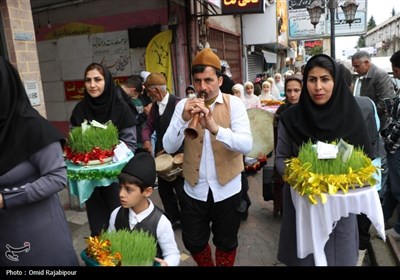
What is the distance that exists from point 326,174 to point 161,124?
2280 millimetres

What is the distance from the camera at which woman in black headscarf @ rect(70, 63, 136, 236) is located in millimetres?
3043

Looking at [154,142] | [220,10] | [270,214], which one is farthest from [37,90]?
[220,10]

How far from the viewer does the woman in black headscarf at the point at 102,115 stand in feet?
9.98

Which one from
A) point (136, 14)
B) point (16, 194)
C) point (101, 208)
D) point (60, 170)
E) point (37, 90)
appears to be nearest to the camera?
point (16, 194)

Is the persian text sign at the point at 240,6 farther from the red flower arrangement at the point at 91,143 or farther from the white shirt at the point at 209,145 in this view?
the white shirt at the point at 209,145

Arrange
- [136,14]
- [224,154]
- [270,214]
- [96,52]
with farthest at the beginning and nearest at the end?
[96,52] → [136,14] → [270,214] → [224,154]

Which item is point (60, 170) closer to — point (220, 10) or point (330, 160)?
point (330, 160)

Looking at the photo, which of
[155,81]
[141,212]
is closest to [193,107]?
[141,212]

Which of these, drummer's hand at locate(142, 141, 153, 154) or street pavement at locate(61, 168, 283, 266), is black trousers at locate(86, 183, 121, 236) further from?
drummer's hand at locate(142, 141, 153, 154)

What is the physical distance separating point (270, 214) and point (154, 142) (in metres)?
1.86

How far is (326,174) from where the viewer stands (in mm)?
2016

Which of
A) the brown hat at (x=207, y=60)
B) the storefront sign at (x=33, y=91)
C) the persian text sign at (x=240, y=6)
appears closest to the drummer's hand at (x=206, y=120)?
the brown hat at (x=207, y=60)

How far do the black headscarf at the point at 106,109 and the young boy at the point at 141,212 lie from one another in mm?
1131

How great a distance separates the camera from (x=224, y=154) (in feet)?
8.23
